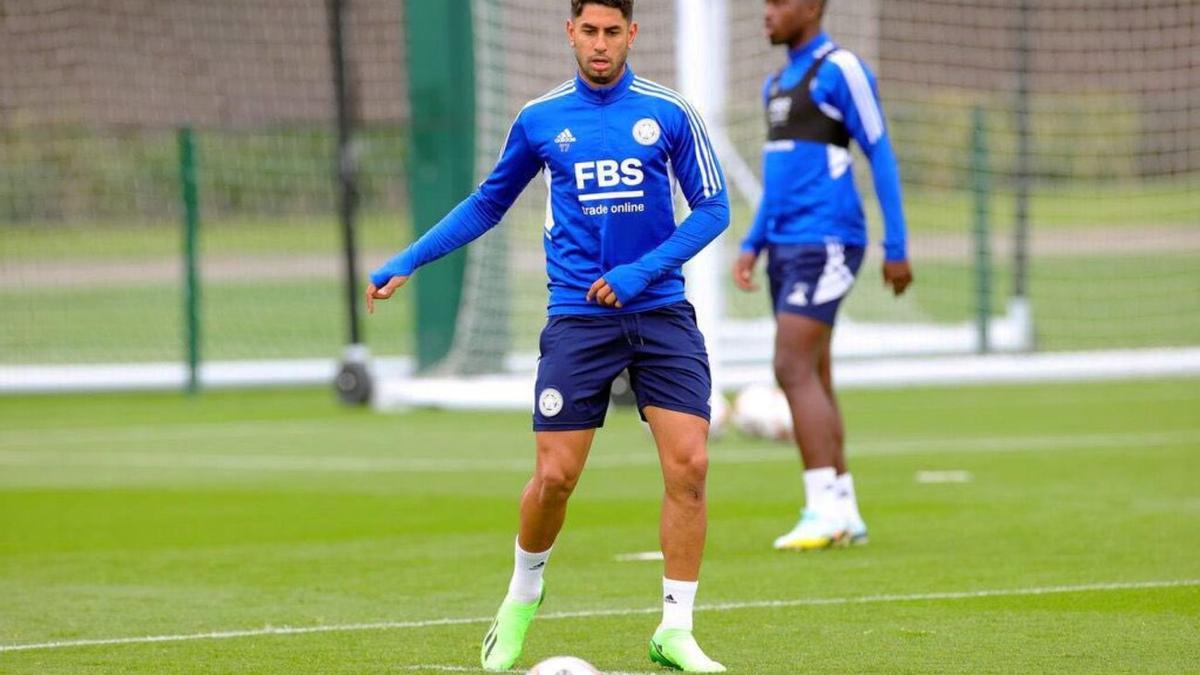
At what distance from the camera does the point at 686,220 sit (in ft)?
20.9

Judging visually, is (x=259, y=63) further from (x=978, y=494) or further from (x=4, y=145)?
(x=978, y=494)

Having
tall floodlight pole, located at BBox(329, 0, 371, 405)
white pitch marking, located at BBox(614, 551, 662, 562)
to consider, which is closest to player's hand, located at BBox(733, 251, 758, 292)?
white pitch marking, located at BBox(614, 551, 662, 562)

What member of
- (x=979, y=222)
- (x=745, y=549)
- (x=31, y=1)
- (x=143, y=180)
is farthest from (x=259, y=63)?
(x=745, y=549)

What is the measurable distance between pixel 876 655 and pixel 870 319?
13.3m

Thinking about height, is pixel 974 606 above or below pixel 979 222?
below

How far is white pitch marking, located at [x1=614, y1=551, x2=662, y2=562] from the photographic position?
872 cm

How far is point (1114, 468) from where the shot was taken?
38.3 feet

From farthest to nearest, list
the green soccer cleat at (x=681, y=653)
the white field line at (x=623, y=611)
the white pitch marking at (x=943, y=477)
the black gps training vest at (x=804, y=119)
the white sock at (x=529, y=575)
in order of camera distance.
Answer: the white pitch marking at (x=943, y=477), the black gps training vest at (x=804, y=119), the white field line at (x=623, y=611), the white sock at (x=529, y=575), the green soccer cleat at (x=681, y=653)

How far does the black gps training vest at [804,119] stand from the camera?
922 cm

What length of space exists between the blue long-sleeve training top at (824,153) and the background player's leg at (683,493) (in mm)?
2893

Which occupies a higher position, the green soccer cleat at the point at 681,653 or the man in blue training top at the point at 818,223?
the man in blue training top at the point at 818,223

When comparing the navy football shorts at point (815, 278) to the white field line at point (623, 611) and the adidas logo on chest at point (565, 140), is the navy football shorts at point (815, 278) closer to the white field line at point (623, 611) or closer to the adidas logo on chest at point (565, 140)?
the white field line at point (623, 611)

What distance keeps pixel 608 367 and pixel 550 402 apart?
208mm

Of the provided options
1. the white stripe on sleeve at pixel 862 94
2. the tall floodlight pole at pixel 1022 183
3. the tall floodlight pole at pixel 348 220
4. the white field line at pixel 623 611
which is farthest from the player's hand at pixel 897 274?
the tall floodlight pole at pixel 1022 183
